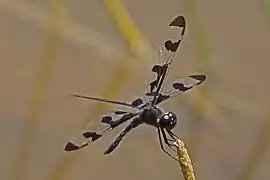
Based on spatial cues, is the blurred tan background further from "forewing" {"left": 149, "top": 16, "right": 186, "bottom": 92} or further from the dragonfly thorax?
the dragonfly thorax

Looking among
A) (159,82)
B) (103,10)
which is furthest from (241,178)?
(159,82)

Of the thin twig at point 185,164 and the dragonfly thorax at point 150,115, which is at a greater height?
the dragonfly thorax at point 150,115

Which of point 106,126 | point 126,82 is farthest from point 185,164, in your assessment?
point 126,82

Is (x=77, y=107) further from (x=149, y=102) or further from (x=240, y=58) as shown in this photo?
(x=149, y=102)

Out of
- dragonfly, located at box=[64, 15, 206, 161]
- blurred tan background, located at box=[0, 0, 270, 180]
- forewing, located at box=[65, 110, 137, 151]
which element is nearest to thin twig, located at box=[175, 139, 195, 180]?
dragonfly, located at box=[64, 15, 206, 161]

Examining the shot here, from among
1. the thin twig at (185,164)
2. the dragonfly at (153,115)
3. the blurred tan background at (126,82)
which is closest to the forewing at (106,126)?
the dragonfly at (153,115)

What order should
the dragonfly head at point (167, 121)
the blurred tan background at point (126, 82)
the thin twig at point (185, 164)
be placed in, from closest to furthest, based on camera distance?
the thin twig at point (185, 164)
the dragonfly head at point (167, 121)
the blurred tan background at point (126, 82)

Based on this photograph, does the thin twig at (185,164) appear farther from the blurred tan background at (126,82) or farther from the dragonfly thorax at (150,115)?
the blurred tan background at (126,82)

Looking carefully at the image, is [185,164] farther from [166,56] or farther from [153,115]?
[166,56]
